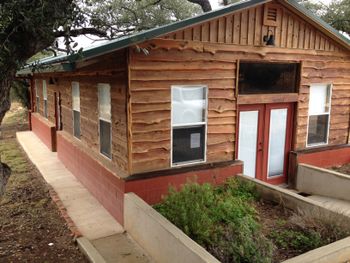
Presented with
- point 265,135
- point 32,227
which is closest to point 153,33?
point 265,135

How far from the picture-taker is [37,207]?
7.38 meters

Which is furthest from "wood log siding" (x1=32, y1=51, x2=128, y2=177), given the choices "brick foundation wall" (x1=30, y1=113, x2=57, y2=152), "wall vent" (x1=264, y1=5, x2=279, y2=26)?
"wall vent" (x1=264, y1=5, x2=279, y2=26)

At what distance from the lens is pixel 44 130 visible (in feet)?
45.1

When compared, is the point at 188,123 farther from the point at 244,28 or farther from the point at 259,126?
the point at 244,28

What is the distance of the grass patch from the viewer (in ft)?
14.8

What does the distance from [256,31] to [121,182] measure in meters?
4.39

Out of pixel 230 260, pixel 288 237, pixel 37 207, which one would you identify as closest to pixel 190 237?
pixel 230 260

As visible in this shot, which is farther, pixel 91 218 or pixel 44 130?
pixel 44 130

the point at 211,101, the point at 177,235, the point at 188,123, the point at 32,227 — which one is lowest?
the point at 32,227

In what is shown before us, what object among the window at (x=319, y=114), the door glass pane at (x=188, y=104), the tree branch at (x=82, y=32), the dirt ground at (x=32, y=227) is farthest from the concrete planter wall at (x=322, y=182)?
the tree branch at (x=82, y=32)

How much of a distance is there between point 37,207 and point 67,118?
3902mm

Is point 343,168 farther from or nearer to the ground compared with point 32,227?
farther from the ground

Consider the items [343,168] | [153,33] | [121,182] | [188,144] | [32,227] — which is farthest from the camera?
[343,168]

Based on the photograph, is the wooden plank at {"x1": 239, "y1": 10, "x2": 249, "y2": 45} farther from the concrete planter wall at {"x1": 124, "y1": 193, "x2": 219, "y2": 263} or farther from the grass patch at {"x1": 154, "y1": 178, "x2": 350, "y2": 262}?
the concrete planter wall at {"x1": 124, "y1": 193, "x2": 219, "y2": 263}
